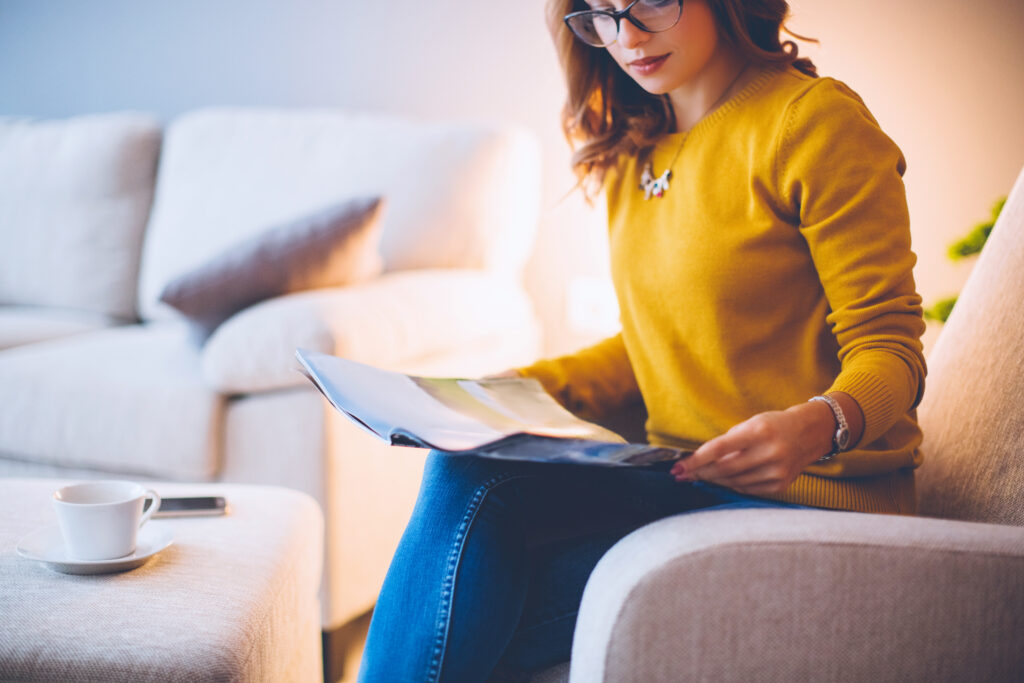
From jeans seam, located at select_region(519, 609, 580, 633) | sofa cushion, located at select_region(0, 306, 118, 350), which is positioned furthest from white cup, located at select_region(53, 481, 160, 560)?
sofa cushion, located at select_region(0, 306, 118, 350)

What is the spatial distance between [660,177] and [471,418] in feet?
1.52

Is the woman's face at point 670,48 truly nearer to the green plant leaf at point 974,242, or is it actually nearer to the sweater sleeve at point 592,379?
the sweater sleeve at point 592,379

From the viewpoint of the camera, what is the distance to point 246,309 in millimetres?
1662

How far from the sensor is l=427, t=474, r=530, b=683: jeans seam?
71cm

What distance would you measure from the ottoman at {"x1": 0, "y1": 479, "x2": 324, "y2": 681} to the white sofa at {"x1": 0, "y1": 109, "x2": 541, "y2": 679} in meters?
0.45

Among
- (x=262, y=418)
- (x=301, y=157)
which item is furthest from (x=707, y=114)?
(x=301, y=157)

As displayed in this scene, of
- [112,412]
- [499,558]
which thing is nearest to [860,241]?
[499,558]

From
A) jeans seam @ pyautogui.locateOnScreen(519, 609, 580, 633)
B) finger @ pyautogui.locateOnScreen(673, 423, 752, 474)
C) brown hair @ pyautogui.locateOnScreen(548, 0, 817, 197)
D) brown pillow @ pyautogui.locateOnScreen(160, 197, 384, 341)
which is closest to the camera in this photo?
finger @ pyautogui.locateOnScreen(673, 423, 752, 474)

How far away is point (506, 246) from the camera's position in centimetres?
215

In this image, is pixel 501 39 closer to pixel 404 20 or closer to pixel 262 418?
pixel 404 20

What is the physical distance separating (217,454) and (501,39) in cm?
134

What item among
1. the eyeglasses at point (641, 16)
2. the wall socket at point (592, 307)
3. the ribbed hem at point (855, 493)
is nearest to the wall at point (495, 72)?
the wall socket at point (592, 307)

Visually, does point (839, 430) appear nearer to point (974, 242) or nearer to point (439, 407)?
point (439, 407)

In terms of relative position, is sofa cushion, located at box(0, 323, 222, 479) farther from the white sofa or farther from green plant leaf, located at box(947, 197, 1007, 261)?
green plant leaf, located at box(947, 197, 1007, 261)
